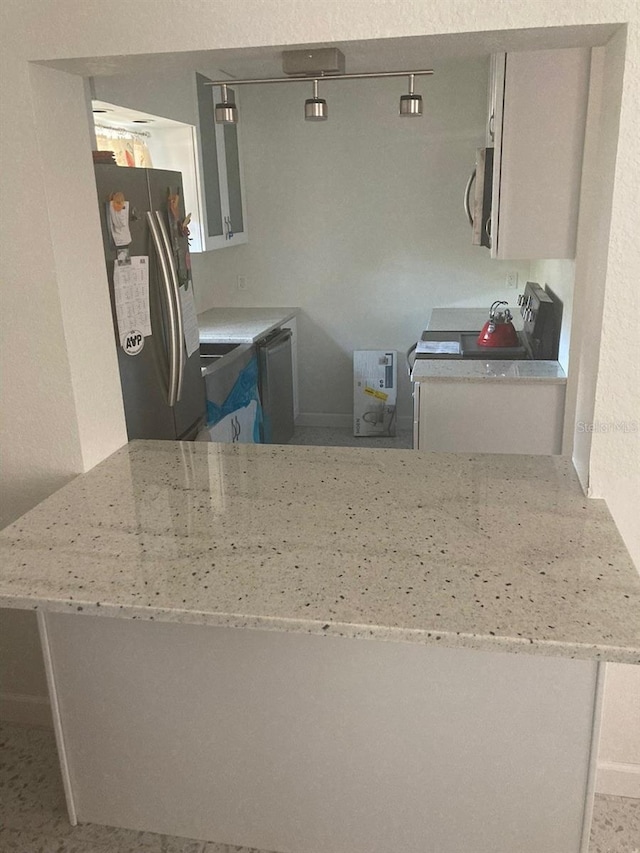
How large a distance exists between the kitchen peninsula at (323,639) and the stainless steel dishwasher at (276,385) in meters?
2.30

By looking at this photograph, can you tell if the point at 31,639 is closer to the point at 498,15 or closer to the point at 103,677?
the point at 103,677

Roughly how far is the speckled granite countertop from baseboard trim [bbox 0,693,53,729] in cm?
91

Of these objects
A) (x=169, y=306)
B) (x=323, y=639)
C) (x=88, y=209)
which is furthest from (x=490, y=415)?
(x=88, y=209)

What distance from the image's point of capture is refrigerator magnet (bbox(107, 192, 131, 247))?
6.63 ft

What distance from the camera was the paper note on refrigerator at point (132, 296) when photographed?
204 centimetres

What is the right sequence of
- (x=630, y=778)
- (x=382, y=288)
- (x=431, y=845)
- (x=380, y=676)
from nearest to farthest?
(x=380, y=676), (x=431, y=845), (x=630, y=778), (x=382, y=288)

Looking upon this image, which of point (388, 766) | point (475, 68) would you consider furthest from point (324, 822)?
point (475, 68)

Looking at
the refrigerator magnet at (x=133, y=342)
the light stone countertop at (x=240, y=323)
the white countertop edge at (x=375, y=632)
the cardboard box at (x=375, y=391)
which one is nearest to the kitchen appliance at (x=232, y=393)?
the light stone countertop at (x=240, y=323)

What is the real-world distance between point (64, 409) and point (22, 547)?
44 centimetres

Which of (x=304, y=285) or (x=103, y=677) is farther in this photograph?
(x=304, y=285)

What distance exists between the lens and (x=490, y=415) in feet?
9.44

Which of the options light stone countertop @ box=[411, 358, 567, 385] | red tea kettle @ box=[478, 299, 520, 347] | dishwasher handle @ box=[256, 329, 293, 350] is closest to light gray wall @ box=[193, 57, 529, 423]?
dishwasher handle @ box=[256, 329, 293, 350]

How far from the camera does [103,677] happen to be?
1.68m

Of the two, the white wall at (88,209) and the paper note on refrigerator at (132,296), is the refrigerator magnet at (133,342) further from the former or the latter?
the white wall at (88,209)
